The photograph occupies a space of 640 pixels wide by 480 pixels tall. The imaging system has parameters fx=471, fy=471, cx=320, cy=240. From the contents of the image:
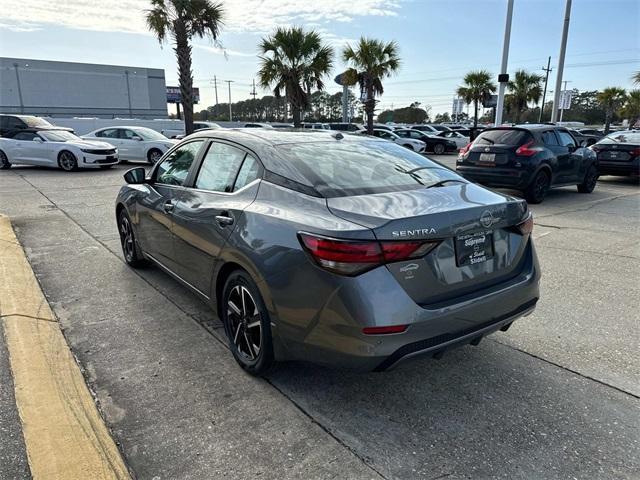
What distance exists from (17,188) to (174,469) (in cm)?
1167

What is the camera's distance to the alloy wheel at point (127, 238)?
5.08 metres

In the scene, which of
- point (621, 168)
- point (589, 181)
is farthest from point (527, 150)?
point (621, 168)

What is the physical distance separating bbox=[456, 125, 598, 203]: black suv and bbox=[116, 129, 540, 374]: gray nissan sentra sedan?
6345mm

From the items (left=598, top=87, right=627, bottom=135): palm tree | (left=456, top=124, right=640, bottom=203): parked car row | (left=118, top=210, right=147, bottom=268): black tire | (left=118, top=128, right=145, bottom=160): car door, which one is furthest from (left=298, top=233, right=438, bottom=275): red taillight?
(left=598, top=87, right=627, bottom=135): palm tree

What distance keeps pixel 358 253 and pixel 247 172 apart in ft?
4.07

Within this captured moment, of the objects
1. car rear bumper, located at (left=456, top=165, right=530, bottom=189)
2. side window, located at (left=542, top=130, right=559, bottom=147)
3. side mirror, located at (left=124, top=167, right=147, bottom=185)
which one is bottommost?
car rear bumper, located at (left=456, top=165, right=530, bottom=189)

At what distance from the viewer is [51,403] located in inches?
106

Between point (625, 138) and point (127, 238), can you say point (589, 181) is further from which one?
point (127, 238)

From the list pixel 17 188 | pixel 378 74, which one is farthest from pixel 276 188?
pixel 378 74

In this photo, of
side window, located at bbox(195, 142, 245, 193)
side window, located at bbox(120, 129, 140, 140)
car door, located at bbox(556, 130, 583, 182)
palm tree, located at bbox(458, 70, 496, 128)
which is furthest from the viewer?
palm tree, located at bbox(458, 70, 496, 128)

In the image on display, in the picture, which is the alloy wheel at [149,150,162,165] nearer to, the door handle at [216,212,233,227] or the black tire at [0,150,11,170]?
the black tire at [0,150,11,170]

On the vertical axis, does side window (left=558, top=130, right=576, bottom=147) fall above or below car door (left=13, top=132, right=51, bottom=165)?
above

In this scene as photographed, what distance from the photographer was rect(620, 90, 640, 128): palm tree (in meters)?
53.4

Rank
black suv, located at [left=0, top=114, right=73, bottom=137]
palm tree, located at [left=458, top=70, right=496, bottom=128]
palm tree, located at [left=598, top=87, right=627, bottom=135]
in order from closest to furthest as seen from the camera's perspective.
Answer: black suv, located at [left=0, top=114, right=73, bottom=137]
palm tree, located at [left=458, top=70, right=496, bottom=128]
palm tree, located at [left=598, top=87, right=627, bottom=135]
